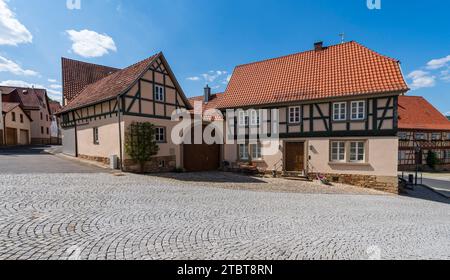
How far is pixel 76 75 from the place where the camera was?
2059 cm

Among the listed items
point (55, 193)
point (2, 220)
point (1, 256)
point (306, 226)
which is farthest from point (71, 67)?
point (306, 226)

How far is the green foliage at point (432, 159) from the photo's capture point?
26.1 m

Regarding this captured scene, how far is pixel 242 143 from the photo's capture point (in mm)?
15031

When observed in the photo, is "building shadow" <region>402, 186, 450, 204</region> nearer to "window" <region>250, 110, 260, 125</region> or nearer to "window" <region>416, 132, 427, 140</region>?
"window" <region>250, 110, 260, 125</region>

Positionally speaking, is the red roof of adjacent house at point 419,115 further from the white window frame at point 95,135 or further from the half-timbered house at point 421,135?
the white window frame at point 95,135

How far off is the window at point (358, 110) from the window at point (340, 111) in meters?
0.43

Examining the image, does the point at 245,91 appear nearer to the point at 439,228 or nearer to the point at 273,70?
the point at 273,70

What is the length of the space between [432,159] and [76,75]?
4069 centimetres

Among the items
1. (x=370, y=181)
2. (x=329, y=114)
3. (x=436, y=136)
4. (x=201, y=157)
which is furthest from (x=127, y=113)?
(x=436, y=136)

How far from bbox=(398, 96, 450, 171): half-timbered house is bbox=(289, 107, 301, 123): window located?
765 inches

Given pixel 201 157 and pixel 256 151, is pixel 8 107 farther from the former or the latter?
pixel 256 151
